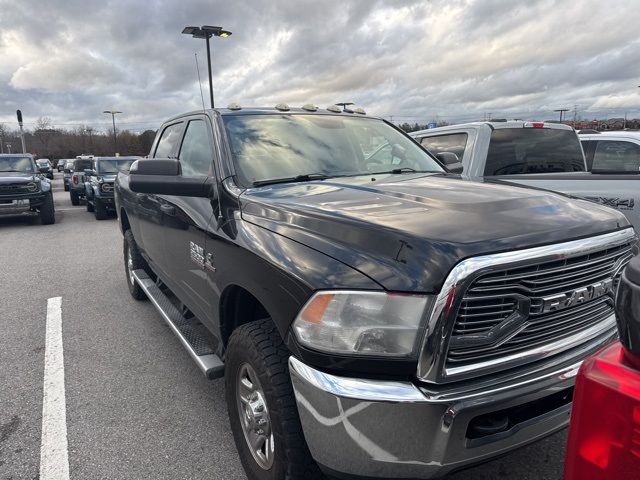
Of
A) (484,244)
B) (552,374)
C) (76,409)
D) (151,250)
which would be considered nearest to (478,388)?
(552,374)

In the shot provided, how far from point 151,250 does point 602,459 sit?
3968 mm

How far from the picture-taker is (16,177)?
11969 mm

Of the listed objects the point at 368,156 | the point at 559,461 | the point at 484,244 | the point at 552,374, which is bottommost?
the point at 559,461

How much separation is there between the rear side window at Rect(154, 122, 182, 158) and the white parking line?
198 centimetres

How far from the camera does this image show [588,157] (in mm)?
7453

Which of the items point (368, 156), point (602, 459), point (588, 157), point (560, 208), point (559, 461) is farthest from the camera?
point (588, 157)

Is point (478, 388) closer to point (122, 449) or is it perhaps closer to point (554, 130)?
point (122, 449)

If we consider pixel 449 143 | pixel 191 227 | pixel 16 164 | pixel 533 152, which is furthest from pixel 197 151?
pixel 16 164

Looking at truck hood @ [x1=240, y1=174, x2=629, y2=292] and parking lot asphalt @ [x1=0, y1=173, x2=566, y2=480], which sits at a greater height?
truck hood @ [x1=240, y1=174, x2=629, y2=292]

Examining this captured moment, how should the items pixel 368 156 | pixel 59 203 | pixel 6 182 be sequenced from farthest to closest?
1. pixel 59 203
2. pixel 6 182
3. pixel 368 156

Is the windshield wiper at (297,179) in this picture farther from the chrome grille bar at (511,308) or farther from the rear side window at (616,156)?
the rear side window at (616,156)

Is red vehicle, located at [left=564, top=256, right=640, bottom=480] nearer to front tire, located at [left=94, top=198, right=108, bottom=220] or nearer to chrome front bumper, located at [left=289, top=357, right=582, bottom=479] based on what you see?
chrome front bumper, located at [left=289, top=357, right=582, bottom=479]

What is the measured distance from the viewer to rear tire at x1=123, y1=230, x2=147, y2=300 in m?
5.26

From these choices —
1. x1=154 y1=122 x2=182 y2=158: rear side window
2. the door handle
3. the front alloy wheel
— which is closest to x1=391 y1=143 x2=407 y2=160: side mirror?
the door handle
